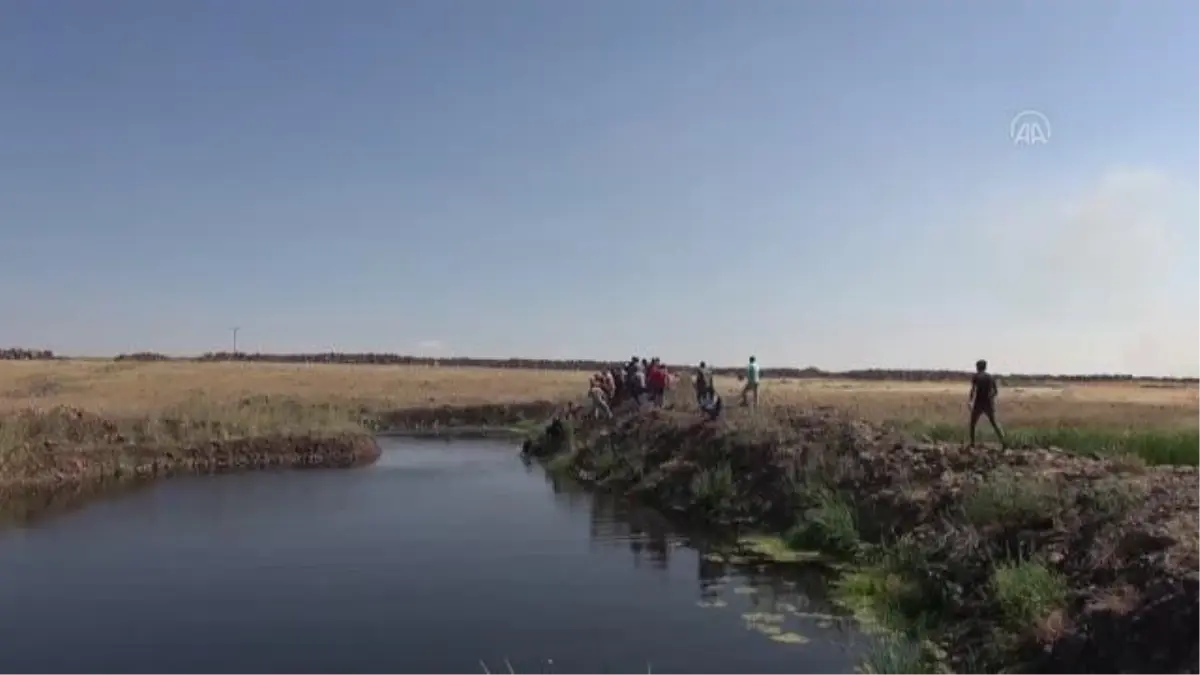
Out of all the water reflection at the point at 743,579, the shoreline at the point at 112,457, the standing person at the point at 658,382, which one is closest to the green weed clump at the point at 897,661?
the water reflection at the point at 743,579

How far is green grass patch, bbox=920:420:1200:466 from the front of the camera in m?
21.7

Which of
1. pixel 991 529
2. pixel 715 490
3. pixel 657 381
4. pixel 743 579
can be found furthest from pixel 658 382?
pixel 991 529

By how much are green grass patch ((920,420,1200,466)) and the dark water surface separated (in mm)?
8147

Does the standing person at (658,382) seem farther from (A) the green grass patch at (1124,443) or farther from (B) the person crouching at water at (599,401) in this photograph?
(A) the green grass patch at (1124,443)

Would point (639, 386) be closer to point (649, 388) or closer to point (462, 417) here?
point (649, 388)

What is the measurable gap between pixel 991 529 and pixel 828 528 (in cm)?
458

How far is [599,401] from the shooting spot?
1620 inches

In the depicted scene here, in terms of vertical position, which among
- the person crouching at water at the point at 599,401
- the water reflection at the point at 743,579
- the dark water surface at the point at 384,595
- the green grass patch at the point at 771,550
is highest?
the person crouching at water at the point at 599,401

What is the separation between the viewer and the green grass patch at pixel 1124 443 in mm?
21719

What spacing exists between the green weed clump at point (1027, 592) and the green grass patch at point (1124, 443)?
879cm

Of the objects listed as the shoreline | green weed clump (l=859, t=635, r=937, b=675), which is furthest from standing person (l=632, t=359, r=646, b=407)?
green weed clump (l=859, t=635, r=937, b=675)

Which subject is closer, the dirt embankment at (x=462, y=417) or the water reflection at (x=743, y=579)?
the water reflection at (x=743, y=579)

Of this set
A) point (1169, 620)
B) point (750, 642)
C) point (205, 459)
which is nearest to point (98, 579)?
point (750, 642)

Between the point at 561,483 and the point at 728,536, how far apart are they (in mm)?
12347
